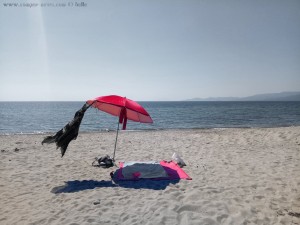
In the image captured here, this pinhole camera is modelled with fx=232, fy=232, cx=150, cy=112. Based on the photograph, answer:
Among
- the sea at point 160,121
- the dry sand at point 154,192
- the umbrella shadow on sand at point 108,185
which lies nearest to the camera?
the dry sand at point 154,192

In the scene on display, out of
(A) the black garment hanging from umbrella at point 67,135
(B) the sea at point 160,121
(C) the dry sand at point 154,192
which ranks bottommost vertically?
(B) the sea at point 160,121

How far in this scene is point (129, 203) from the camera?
584 centimetres

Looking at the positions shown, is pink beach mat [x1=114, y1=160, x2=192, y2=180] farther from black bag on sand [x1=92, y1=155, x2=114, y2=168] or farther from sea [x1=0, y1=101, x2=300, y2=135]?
sea [x1=0, y1=101, x2=300, y2=135]

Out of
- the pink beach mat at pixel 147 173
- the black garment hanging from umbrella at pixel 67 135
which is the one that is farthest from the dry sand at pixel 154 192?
the black garment hanging from umbrella at pixel 67 135

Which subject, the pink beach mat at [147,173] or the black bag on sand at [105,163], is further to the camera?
the black bag on sand at [105,163]

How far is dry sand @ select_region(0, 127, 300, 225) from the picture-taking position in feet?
16.9

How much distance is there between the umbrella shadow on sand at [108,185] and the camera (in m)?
6.82

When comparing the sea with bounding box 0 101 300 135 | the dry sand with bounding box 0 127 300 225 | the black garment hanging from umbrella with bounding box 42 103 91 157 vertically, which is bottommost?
the sea with bounding box 0 101 300 135

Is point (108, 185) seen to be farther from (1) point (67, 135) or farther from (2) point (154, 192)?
(1) point (67, 135)


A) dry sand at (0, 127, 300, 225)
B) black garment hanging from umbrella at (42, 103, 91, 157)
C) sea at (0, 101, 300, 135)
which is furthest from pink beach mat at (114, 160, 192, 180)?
sea at (0, 101, 300, 135)

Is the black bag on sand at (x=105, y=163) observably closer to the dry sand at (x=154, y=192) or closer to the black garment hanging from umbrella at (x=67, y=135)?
the dry sand at (x=154, y=192)

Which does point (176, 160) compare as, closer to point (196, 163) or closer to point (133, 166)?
point (196, 163)

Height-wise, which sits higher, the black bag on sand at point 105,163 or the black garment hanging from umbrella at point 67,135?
the black garment hanging from umbrella at point 67,135

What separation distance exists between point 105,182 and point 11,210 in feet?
8.74
